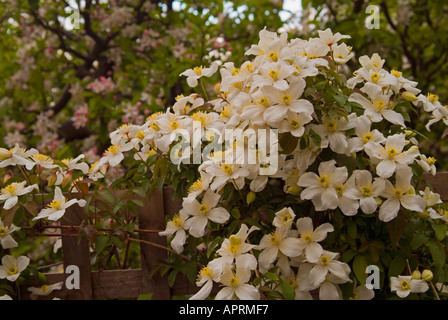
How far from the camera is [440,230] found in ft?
3.91

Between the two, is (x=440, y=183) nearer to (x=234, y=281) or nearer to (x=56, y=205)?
(x=234, y=281)

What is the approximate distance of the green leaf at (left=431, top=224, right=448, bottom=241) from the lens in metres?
1.18

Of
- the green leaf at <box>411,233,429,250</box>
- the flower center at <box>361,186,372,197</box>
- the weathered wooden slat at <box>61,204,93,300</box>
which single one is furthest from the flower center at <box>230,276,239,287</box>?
the weathered wooden slat at <box>61,204,93,300</box>

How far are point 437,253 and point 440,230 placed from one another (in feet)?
0.17

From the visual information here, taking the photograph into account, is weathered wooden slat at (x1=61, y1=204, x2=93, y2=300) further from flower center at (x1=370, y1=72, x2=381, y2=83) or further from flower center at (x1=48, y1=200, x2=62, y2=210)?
flower center at (x1=370, y1=72, x2=381, y2=83)

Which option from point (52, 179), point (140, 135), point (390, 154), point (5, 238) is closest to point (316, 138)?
point (390, 154)

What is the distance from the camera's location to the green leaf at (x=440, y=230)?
1.18 metres

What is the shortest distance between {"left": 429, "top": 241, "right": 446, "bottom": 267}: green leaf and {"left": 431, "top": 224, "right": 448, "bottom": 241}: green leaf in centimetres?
2

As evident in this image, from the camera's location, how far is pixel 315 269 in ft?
3.65

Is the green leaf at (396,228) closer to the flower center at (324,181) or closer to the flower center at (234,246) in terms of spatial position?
the flower center at (324,181)

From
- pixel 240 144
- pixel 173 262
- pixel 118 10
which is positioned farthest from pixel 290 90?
pixel 118 10

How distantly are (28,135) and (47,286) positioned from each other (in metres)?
1.94

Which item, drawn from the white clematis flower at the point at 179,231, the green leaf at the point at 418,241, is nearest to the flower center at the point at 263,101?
the white clematis flower at the point at 179,231
